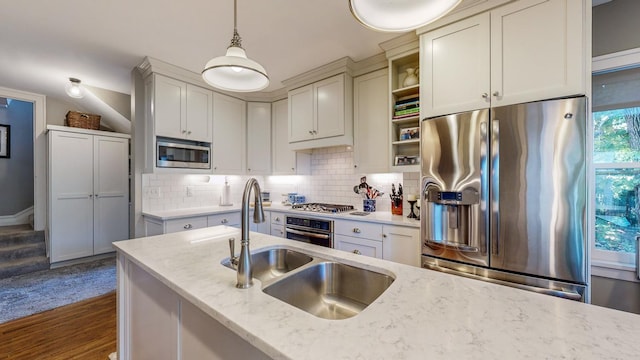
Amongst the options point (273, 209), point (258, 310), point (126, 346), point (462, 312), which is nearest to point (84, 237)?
point (273, 209)

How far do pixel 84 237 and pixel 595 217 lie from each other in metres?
5.97

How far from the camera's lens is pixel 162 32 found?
222 centimetres

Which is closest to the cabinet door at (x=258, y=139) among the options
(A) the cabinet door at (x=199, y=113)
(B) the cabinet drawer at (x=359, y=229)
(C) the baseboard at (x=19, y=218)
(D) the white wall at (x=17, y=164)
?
(A) the cabinet door at (x=199, y=113)

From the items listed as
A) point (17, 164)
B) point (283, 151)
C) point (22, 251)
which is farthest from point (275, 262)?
point (17, 164)

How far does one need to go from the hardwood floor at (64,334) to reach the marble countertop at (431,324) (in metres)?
1.82

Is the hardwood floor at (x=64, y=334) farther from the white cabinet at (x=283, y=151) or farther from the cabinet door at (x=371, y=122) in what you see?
the cabinet door at (x=371, y=122)

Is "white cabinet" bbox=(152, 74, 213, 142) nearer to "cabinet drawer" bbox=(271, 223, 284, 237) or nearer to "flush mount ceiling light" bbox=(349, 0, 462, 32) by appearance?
"cabinet drawer" bbox=(271, 223, 284, 237)

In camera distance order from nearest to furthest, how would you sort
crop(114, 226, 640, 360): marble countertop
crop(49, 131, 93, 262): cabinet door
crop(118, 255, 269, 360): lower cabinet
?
1. crop(114, 226, 640, 360): marble countertop
2. crop(118, 255, 269, 360): lower cabinet
3. crop(49, 131, 93, 262): cabinet door

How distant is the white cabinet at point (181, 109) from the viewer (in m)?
2.77

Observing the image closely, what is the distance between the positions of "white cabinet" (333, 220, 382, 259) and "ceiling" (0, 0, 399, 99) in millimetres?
1794

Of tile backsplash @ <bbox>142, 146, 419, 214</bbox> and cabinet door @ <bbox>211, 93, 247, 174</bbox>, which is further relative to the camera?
cabinet door @ <bbox>211, 93, 247, 174</bbox>

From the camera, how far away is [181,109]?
9.76 ft

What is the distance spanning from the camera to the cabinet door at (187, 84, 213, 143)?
3055 mm

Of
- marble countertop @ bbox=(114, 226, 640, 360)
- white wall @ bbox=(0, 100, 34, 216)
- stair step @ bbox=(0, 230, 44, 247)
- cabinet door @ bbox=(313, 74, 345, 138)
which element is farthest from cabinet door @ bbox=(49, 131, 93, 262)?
marble countertop @ bbox=(114, 226, 640, 360)
